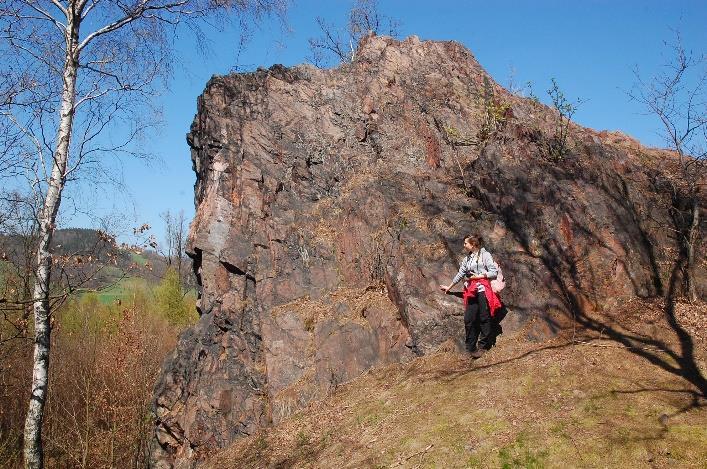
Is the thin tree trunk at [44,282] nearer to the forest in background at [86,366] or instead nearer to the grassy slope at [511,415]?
the forest in background at [86,366]

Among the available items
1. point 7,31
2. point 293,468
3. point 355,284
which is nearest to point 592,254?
point 355,284

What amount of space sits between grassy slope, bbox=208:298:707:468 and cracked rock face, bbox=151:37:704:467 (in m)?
0.71

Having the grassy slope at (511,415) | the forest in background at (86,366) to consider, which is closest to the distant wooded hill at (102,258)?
the forest in background at (86,366)

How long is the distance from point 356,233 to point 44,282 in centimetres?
600

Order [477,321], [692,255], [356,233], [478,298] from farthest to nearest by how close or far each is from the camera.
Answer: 1. [356,233]
2. [692,255]
3. [477,321]
4. [478,298]

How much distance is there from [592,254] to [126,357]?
43.3ft

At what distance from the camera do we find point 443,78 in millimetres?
15039

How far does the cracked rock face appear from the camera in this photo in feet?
29.6

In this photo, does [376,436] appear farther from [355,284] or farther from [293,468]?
[355,284]

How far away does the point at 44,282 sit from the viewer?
742 cm

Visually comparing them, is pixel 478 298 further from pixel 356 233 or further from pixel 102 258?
pixel 102 258

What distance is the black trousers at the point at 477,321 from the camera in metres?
7.95

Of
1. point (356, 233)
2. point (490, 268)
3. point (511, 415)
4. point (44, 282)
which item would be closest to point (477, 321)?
point (490, 268)

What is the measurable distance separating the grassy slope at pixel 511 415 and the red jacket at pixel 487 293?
29.7 inches
